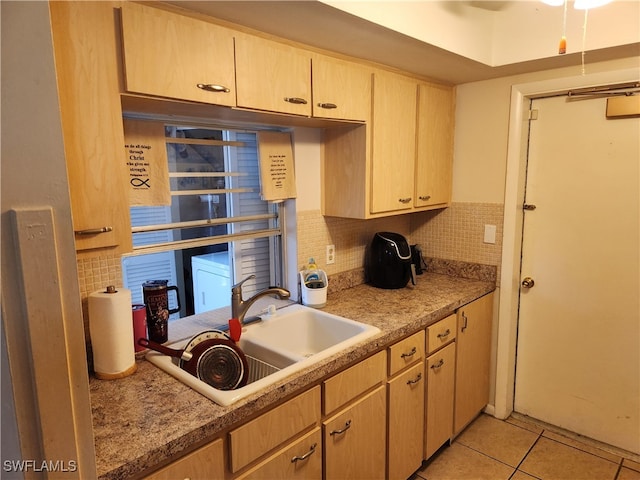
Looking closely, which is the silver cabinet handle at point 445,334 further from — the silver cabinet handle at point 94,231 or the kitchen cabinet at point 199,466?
the silver cabinet handle at point 94,231

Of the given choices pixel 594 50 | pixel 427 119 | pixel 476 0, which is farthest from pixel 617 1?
pixel 427 119

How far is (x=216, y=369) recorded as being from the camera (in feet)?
4.94

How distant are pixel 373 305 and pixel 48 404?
158 centimetres

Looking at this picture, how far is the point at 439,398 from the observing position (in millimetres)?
A: 2168

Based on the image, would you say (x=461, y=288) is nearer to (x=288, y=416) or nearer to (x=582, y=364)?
(x=582, y=364)

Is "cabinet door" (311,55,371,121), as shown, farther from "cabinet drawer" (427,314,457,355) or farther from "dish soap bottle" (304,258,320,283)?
"cabinet drawer" (427,314,457,355)

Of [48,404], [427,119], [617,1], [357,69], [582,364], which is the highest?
[617,1]

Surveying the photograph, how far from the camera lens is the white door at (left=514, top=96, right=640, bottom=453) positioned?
2.13 meters

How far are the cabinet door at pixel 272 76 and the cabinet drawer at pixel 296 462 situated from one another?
47.9 inches

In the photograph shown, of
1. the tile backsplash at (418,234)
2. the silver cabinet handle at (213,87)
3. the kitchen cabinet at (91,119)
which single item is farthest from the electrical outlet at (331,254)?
the kitchen cabinet at (91,119)

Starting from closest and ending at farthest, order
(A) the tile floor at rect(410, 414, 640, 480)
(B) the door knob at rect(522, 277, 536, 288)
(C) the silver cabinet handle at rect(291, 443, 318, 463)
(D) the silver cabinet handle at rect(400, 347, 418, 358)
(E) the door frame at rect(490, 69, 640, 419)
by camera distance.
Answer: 1. (C) the silver cabinet handle at rect(291, 443, 318, 463)
2. (D) the silver cabinet handle at rect(400, 347, 418, 358)
3. (A) the tile floor at rect(410, 414, 640, 480)
4. (E) the door frame at rect(490, 69, 640, 419)
5. (B) the door knob at rect(522, 277, 536, 288)

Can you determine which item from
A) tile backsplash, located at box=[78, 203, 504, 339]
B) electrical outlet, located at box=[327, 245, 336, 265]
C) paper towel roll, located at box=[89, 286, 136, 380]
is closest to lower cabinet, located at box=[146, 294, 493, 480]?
tile backsplash, located at box=[78, 203, 504, 339]

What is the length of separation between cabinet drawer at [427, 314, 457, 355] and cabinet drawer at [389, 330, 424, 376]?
66mm

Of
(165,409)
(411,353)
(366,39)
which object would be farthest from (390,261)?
(165,409)
